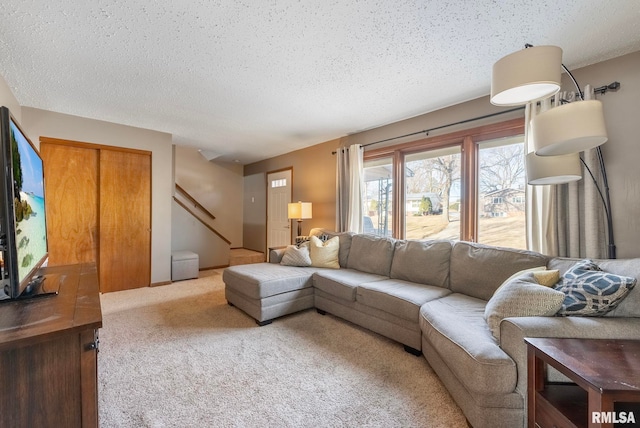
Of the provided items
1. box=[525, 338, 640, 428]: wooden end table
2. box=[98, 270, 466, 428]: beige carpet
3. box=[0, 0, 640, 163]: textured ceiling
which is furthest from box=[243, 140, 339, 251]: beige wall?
box=[525, 338, 640, 428]: wooden end table

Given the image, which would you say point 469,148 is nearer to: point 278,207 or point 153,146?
point 278,207

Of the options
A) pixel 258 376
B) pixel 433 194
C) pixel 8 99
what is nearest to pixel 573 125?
pixel 433 194

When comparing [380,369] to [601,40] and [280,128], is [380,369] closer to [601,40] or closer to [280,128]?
[601,40]

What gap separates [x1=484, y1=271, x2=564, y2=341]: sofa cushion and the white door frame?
413 cm

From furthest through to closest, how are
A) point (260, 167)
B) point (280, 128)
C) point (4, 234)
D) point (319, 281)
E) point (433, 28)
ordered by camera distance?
point (260, 167), point (280, 128), point (319, 281), point (433, 28), point (4, 234)

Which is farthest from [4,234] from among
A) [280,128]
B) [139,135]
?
[139,135]

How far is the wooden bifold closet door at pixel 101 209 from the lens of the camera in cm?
341

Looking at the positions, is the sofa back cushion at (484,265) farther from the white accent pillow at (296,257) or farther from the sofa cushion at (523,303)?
the white accent pillow at (296,257)

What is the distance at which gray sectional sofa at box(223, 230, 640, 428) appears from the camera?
1.35 m

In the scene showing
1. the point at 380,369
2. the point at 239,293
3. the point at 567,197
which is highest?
the point at 567,197

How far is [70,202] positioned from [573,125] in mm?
5028

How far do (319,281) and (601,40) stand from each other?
3.01m

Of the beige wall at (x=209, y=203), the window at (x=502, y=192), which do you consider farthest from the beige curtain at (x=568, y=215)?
the beige wall at (x=209, y=203)

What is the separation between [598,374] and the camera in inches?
39.7
